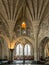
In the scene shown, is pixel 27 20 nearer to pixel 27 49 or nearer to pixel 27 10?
pixel 27 10

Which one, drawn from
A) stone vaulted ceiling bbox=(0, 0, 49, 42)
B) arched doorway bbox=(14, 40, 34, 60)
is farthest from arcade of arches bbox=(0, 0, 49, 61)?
arched doorway bbox=(14, 40, 34, 60)

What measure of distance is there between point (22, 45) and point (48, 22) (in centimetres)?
1006

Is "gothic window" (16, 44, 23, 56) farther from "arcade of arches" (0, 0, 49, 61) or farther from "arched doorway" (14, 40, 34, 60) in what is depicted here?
"arcade of arches" (0, 0, 49, 61)

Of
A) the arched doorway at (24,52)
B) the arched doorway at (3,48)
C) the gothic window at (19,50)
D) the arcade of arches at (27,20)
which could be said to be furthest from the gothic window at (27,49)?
the arched doorway at (3,48)

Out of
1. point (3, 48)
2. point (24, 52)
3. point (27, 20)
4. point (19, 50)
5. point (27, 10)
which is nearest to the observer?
point (27, 10)

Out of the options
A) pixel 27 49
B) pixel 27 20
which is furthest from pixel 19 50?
pixel 27 20

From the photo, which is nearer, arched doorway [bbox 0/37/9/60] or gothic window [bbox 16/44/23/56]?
arched doorway [bbox 0/37/9/60]

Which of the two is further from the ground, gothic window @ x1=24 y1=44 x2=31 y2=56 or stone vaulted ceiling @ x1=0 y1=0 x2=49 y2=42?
stone vaulted ceiling @ x1=0 y1=0 x2=49 y2=42

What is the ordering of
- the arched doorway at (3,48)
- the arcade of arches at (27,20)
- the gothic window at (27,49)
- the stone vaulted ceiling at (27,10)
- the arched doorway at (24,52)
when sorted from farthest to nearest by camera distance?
1. the gothic window at (27,49)
2. the arched doorway at (24,52)
3. the arched doorway at (3,48)
4. the arcade of arches at (27,20)
5. the stone vaulted ceiling at (27,10)

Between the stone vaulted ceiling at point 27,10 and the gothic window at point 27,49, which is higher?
the stone vaulted ceiling at point 27,10

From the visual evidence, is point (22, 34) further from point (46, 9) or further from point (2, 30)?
point (46, 9)

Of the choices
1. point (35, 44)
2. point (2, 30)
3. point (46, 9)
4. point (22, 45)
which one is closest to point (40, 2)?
point (46, 9)

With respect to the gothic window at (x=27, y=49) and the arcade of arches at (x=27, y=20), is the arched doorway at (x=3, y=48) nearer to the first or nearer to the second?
the arcade of arches at (x=27, y=20)

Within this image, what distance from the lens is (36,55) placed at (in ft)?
96.6
